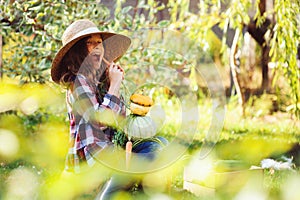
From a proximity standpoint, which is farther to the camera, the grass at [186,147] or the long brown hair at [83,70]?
the grass at [186,147]

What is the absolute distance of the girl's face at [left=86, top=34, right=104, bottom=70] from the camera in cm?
169

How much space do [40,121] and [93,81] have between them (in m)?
1.74

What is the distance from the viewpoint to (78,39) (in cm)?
169

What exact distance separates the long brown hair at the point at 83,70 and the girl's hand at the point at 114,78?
23 mm

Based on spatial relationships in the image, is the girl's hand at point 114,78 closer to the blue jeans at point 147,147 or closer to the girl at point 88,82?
the girl at point 88,82

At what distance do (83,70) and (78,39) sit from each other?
96 mm

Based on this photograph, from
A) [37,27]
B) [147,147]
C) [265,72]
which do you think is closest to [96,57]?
[147,147]

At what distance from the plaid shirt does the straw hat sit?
0.09m

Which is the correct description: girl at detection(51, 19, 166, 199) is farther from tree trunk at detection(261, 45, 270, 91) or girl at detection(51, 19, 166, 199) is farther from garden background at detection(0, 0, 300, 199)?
tree trunk at detection(261, 45, 270, 91)

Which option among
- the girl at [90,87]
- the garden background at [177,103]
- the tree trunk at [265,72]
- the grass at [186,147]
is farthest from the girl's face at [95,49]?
the tree trunk at [265,72]

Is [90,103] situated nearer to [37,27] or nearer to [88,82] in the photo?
[88,82]

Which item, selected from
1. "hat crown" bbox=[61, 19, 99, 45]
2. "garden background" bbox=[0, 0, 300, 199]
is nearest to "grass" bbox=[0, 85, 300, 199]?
"garden background" bbox=[0, 0, 300, 199]

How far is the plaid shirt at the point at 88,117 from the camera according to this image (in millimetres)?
1643

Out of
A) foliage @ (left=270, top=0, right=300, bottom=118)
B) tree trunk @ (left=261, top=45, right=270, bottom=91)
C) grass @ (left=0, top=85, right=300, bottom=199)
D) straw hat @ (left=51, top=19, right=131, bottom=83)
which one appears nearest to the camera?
straw hat @ (left=51, top=19, right=131, bottom=83)
